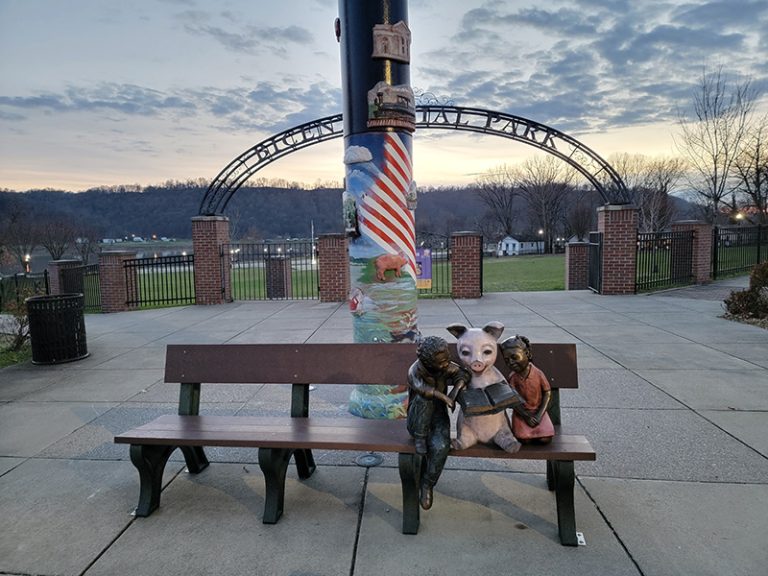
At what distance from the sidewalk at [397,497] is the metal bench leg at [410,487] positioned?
75 millimetres

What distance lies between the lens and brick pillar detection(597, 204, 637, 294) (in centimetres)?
1276

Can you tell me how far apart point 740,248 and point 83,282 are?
21163 millimetres

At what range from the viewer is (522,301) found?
11984 millimetres

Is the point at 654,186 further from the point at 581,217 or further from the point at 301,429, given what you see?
the point at 301,429

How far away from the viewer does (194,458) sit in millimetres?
3607

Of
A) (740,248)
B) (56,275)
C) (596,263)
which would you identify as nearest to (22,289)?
(56,275)

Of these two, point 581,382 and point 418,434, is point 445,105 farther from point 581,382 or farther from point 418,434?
point 418,434

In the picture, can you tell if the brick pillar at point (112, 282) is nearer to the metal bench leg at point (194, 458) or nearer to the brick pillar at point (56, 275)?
the brick pillar at point (56, 275)

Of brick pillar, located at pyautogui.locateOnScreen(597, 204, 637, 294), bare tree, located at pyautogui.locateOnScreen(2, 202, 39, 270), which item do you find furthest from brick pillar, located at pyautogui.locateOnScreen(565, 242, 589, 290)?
bare tree, located at pyautogui.locateOnScreen(2, 202, 39, 270)

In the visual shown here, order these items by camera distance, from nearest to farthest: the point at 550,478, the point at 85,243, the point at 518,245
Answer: the point at 550,478
the point at 85,243
the point at 518,245

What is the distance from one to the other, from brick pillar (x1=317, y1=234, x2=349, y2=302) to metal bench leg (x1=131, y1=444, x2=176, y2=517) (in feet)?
32.0

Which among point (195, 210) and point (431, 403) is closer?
point (431, 403)

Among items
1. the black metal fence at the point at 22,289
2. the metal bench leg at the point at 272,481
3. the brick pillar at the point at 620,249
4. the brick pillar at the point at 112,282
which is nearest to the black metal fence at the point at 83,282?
the black metal fence at the point at 22,289

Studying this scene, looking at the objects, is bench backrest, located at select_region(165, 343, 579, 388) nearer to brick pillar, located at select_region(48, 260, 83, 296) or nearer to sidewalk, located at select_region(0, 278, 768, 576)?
sidewalk, located at select_region(0, 278, 768, 576)
